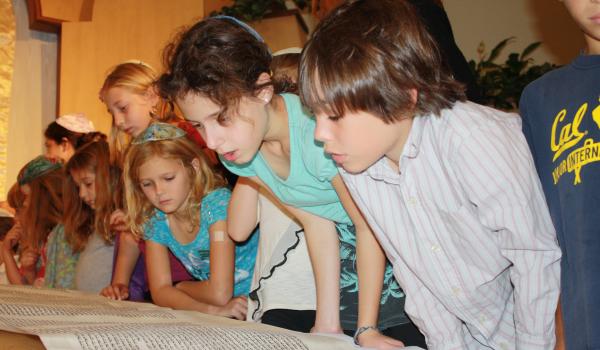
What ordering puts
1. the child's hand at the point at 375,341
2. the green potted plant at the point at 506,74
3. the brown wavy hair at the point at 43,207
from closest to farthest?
1. the child's hand at the point at 375,341
2. the brown wavy hair at the point at 43,207
3. the green potted plant at the point at 506,74

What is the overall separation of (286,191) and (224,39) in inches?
13.7

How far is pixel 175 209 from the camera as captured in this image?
1979 millimetres

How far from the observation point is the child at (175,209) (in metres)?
1.96

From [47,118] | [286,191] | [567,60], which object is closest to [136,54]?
[47,118]

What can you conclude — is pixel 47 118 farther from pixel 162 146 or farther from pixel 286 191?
pixel 286 191

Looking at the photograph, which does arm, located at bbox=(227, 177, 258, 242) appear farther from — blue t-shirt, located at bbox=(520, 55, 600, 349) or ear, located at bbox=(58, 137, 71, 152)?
ear, located at bbox=(58, 137, 71, 152)

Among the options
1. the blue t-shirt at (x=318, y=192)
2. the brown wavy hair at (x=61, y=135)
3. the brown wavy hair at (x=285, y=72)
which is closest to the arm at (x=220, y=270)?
the blue t-shirt at (x=318, y=192)

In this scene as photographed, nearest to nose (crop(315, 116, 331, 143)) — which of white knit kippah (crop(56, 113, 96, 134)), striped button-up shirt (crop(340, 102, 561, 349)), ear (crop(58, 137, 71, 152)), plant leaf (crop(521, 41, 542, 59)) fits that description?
striped button-up shirt (crop(340, 102, 561, 349))

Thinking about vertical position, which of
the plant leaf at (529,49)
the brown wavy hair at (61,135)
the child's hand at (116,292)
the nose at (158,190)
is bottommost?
the child's hand at (116,292)

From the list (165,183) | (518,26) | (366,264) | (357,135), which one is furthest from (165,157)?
(518,26)

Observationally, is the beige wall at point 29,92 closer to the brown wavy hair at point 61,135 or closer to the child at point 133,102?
the brown wavy hair at point 61,135

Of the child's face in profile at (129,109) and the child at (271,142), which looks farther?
the child's face in profile at (129,109)

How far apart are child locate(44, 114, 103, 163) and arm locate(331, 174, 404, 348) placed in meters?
2.20

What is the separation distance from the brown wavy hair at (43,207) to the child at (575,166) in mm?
2229
